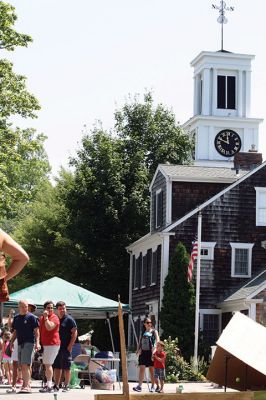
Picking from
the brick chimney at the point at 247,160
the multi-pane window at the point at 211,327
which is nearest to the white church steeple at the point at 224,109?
the brick chimney at the point at 247,160

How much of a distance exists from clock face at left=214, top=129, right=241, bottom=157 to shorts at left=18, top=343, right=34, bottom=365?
195 ft

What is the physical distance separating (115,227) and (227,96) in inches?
1105

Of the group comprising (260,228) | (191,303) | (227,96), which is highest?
(227,96)

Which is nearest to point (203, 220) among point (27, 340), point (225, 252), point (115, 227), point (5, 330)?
point (225, 252)

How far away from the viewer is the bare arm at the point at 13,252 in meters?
5.43

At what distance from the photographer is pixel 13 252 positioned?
217 inches

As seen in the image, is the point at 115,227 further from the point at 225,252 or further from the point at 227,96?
the point at 227,96

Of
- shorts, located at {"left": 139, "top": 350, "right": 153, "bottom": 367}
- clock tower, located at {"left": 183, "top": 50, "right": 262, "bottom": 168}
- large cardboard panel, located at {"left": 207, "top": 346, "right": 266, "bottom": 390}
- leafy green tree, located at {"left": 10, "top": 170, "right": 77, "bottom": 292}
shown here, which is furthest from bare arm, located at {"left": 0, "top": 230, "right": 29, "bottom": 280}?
clock tower, located at {"left": 183, "top": 50, "right": 262, "bottom": 168}

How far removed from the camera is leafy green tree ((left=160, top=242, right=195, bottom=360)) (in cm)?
4319

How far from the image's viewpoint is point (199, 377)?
124 feet

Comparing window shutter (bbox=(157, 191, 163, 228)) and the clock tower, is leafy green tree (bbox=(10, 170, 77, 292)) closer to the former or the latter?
window shutter (bbox=(157, 191, 163, 228))

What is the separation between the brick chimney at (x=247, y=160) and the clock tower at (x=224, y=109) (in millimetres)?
26231

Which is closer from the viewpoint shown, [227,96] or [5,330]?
[5,330]

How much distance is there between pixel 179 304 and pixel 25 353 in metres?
23.0
